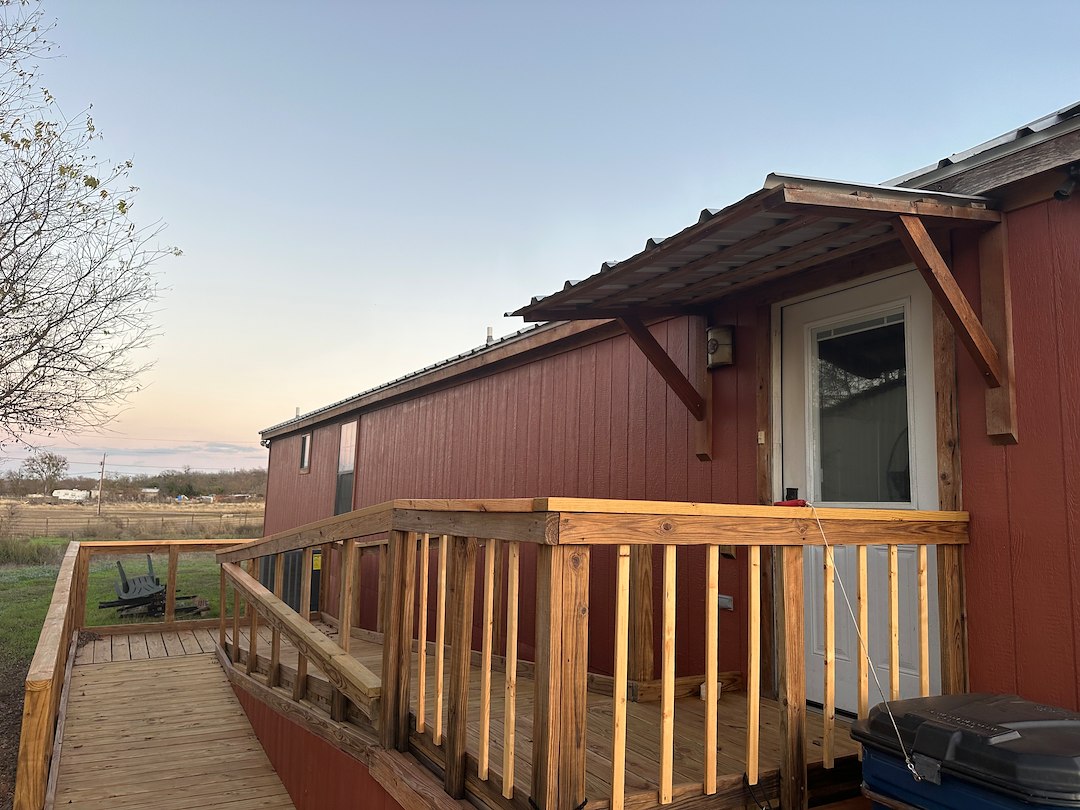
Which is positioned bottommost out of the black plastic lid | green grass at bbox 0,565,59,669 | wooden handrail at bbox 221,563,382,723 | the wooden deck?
green grass at bbox 0,565,59,669

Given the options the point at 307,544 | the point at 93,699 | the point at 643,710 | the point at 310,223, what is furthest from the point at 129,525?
the point at 643,710

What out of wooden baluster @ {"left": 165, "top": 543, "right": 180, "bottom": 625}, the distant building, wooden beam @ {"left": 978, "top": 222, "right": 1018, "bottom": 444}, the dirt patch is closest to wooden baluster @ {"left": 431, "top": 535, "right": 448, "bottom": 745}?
wooden beam @ {"left": 978, "top": 222, "right": 1018, "bottom": 444}

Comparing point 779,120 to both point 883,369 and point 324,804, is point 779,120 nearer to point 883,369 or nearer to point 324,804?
point 883,369

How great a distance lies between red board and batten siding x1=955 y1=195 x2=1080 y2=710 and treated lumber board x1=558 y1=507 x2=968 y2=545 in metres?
0.17

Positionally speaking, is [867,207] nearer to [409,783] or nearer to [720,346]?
[720,346]

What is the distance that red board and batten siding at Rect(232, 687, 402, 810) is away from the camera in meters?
3.07

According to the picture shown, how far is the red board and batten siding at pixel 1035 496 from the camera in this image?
8.02 feet

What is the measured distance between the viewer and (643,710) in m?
3.32

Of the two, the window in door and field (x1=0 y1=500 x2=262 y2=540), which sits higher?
the window in door

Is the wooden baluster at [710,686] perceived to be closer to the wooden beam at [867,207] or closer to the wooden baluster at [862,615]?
the wooden baluster at [862,615]

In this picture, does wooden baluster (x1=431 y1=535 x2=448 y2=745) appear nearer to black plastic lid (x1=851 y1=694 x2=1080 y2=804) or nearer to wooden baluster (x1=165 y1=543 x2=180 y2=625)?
black plastic lid (x1=851 y1=694 x2=1080 y2=804)

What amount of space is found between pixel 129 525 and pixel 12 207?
18.6 metres

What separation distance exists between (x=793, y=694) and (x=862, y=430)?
1453 mm

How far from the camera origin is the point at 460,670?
2.40 meters
